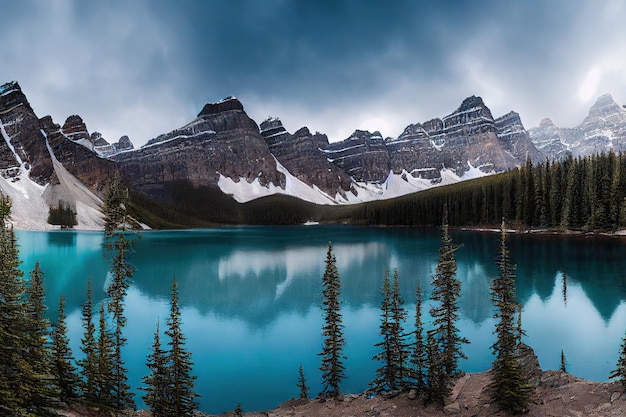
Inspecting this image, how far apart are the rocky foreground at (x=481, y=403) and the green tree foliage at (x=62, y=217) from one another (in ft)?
619

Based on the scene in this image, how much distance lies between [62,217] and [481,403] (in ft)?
666

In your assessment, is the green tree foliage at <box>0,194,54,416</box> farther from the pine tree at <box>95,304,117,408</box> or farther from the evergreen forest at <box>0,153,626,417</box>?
the pine tree at <box>95,304,117,408</box>

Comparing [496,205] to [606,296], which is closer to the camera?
[606,296]

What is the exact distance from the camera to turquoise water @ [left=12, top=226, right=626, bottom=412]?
21.2 metres

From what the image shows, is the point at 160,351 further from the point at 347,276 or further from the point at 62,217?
the point at 62,217

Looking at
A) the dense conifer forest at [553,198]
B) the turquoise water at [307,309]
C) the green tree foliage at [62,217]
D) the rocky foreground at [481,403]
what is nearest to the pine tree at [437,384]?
the rocky foreground at [481,403]

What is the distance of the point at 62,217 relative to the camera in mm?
169375

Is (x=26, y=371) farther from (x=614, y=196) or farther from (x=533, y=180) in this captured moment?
(x=533, y=180)

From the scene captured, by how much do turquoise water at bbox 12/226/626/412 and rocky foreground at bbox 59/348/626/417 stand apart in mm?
3339

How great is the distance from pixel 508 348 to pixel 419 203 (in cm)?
15087

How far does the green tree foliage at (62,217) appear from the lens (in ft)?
550

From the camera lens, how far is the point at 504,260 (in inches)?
558

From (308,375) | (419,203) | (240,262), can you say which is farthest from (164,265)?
(419,203)

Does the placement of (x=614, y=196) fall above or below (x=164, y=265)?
above
